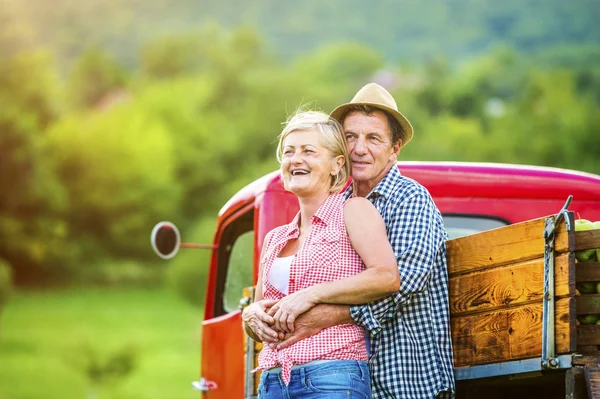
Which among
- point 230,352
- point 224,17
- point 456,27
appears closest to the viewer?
point 230,352

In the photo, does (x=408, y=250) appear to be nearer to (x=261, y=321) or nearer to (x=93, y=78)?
(x=261, y=321)

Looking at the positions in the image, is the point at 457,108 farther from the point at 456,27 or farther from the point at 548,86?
the point at 456,27

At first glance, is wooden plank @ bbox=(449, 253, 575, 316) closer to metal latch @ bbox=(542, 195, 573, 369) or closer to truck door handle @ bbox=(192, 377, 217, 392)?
metal latch @ bbox=(542, 195, 573, 369)

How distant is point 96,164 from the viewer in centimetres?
4322

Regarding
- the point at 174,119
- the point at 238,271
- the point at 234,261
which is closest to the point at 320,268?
the point at 238,271

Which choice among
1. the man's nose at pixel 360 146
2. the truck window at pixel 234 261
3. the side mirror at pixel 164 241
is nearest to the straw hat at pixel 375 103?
the man's nose at pixel 360 146

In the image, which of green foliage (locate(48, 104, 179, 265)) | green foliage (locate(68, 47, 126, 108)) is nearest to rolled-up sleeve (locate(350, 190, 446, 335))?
green foliage (locate(48, 104, 179, 265))

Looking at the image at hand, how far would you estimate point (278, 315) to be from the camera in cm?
336

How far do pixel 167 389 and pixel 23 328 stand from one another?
6077 mm

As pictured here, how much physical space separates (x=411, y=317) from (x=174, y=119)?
136 ft

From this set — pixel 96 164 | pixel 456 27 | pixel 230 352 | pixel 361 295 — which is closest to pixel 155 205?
pixel 96 164

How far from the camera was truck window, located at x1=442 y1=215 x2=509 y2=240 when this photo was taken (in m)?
5.25

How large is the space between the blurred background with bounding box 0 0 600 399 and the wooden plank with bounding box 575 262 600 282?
27.2m

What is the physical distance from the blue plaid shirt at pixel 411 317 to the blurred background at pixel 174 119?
87.9 feet
